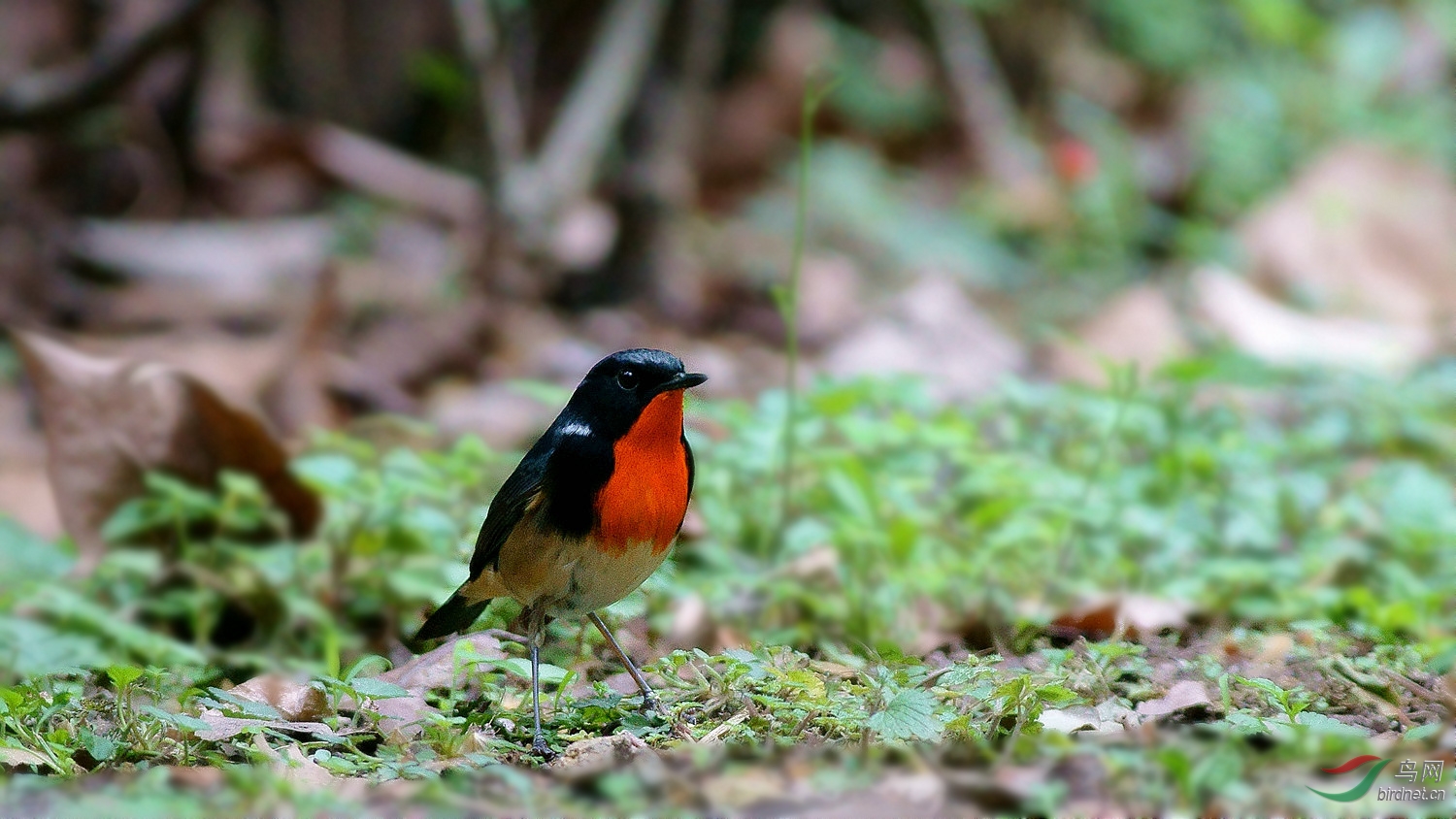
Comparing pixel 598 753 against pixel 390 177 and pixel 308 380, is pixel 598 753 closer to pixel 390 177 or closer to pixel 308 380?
pixel 308 380

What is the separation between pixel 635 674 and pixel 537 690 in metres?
0.27

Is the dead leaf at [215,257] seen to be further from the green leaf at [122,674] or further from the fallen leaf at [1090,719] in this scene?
the fallen leaf at [1090,719]

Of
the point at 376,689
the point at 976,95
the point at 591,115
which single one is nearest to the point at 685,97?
the point at 591,115

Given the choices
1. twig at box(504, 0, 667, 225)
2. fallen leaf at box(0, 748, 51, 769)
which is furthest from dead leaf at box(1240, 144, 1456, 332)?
fallen leaf at box(0, 748, 51, 769)

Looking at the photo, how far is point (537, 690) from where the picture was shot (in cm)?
302

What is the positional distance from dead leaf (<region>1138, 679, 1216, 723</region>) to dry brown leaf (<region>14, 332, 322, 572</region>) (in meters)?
2.80

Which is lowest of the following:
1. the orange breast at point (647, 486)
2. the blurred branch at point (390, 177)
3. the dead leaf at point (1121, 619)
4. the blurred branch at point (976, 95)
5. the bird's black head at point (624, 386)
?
the dead leaf at point (1121, 619)

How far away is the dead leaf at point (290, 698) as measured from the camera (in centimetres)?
313

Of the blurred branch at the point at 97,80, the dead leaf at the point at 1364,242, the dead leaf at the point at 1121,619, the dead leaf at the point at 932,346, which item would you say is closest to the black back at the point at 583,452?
the dead leaf at the point at 1121,619

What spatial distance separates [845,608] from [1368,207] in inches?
259

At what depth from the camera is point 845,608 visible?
4.05 m

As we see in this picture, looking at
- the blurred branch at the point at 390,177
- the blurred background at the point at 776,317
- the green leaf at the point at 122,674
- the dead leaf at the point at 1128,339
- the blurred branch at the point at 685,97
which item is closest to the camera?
the green leaf at the point at 122,674

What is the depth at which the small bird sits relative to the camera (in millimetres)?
3154

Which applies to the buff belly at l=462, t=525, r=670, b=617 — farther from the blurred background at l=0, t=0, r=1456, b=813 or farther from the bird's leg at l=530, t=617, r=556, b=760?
the blurred background at l=0, t=0, r=1456, b=813
